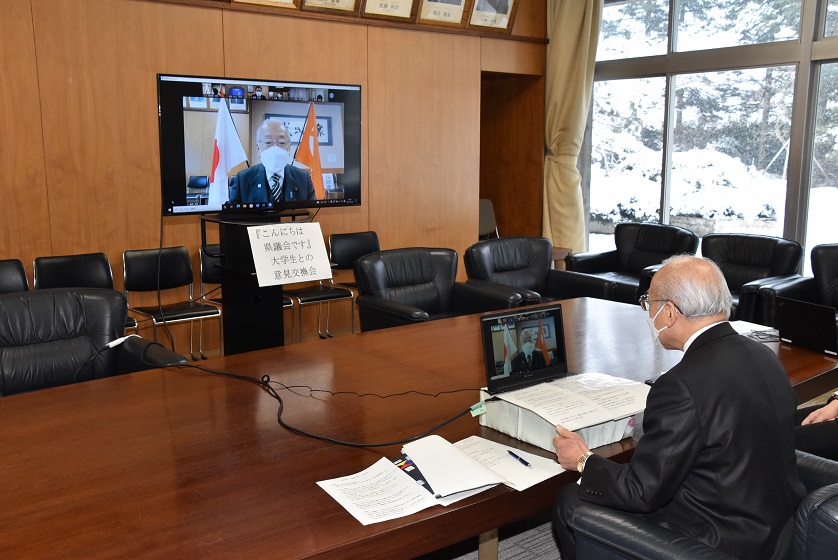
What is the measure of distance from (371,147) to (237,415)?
448cm

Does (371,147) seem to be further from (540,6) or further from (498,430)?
(498,430)

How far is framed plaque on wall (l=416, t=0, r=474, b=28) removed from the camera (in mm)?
6714

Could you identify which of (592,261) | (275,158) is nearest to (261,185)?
(275,158)

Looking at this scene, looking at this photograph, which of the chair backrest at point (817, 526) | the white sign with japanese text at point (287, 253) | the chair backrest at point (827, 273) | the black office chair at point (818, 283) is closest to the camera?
the chair backrest at point (817, 526)

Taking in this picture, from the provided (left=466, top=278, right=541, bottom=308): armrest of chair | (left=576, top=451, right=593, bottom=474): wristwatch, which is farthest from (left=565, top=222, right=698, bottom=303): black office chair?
(left=576, top=451, right=593, bottom=474): wristwatch

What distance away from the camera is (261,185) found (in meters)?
4.72

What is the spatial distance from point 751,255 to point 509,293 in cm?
228

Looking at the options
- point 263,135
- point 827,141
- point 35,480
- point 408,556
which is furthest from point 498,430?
point 827,141

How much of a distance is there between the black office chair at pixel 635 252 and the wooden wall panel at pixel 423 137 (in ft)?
4.31

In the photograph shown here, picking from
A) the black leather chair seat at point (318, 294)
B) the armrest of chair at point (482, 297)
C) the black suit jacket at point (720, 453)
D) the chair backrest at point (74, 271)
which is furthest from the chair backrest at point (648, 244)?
the black suit jacket at point (720, 453)

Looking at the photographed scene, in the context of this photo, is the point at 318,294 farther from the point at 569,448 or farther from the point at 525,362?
the point at 569,448

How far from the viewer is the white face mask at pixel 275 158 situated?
4730 mm

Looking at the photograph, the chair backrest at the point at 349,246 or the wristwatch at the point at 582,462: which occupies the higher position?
the chair backrest at the point at 349,246

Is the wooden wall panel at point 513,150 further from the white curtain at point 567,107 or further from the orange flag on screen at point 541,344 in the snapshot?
the orange flag on screen at point 541,344
